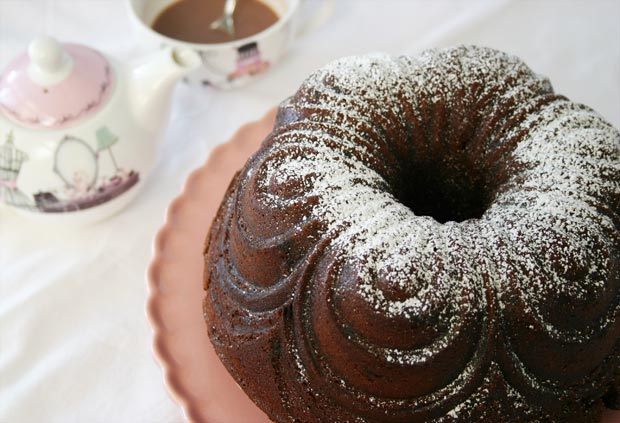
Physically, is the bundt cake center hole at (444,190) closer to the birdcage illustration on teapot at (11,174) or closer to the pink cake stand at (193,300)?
the pink cake stand at (193,300)

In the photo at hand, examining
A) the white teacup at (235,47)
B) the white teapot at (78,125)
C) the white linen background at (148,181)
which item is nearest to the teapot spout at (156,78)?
the white teapot at (78,125)

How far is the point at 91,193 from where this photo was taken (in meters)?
1.59

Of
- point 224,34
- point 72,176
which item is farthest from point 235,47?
point 72,176

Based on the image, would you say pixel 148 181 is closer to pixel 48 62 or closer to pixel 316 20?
pixel 48 62

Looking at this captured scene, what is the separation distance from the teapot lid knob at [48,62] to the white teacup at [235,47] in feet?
1.19

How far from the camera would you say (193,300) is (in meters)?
1.39

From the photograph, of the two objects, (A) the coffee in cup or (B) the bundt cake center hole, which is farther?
(A) the coffee in cup

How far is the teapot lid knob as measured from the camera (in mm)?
1426

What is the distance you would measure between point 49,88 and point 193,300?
1.71ft

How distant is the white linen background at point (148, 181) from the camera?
4.82ft

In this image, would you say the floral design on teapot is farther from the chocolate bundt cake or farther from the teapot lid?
the chocolate bundt cake

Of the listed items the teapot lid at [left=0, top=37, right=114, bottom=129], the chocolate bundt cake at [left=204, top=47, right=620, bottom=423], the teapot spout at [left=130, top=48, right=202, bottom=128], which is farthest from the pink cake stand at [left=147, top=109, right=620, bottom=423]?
the teapot lid at [left=0, top=37, right=114, bottom=129]

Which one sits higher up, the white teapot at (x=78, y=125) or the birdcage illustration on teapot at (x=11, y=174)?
the white teapot at (x=78, y=125)

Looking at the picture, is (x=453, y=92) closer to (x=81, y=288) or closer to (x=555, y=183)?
(x=555, y=183)
